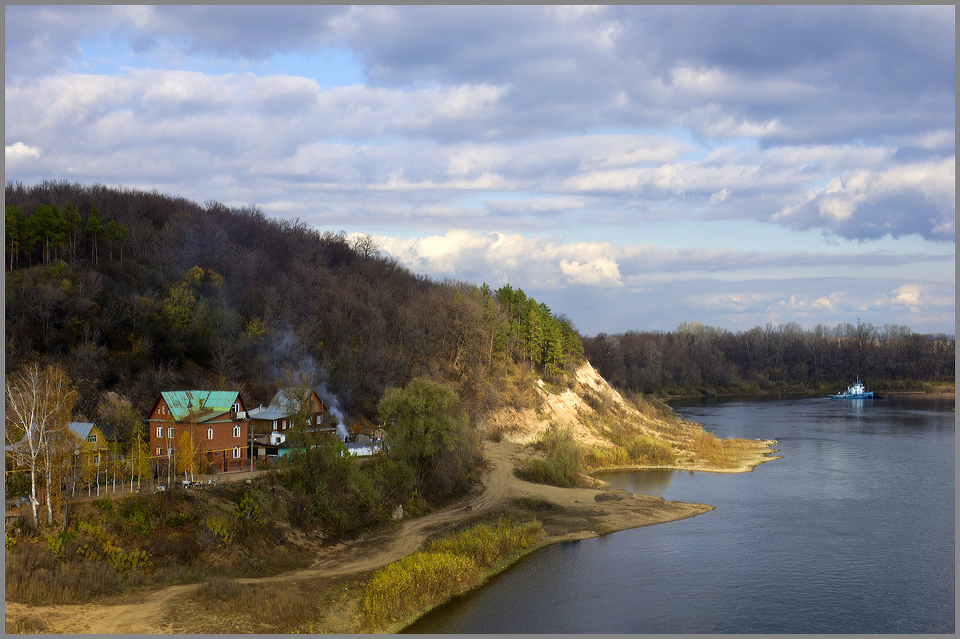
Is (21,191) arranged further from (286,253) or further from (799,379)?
(799,379)

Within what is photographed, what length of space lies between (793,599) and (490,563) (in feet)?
45.3

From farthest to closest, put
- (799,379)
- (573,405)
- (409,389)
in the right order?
(799,379) < (573,405) < (409,389)

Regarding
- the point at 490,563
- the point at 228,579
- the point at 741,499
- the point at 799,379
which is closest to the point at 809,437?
the point at 741,499

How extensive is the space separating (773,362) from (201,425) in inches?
5825

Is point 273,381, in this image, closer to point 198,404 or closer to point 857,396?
point 198,404

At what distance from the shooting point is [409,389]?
4678 centimetres

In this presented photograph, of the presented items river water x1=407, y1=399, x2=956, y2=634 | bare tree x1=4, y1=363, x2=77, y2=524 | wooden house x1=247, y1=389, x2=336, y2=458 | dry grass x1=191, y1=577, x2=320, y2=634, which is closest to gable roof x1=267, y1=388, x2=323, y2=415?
wooden house x1=247, y1=389, x2=336, y2=458

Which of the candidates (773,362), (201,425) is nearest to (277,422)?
(201,425)

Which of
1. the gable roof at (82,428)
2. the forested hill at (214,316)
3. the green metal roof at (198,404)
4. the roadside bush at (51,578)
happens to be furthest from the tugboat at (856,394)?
the roadside bush at (51,578)

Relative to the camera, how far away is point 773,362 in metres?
163

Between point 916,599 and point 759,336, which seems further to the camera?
point 759,336

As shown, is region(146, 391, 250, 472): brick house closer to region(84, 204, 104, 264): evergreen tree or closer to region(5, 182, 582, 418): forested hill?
region(5, 182, 582, 418): forested hill

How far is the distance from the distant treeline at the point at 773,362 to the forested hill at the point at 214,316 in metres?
54.2

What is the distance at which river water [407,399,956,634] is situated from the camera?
95.9ft
